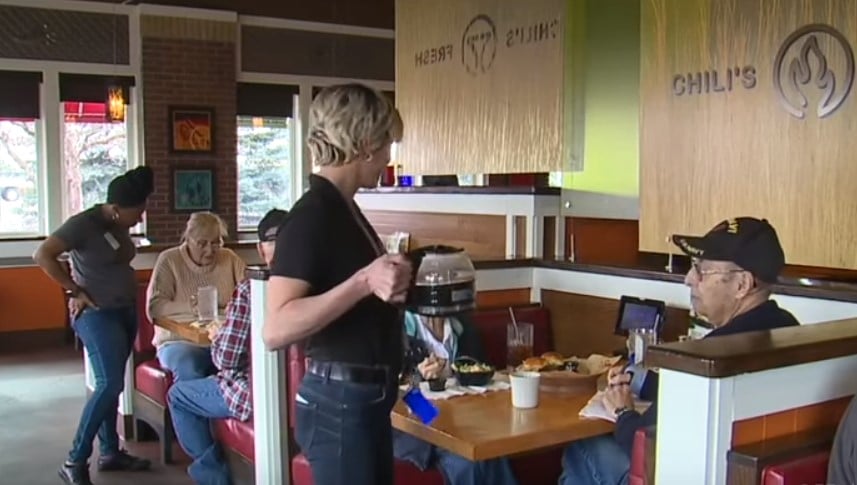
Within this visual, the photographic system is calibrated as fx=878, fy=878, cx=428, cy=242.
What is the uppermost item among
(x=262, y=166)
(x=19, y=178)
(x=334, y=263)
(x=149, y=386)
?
(x=262, y=166)

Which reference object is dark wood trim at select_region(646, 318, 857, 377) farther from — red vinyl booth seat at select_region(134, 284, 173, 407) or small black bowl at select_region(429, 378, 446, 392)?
red vinyl booth seat at select_region(134, 284, 173, 407)

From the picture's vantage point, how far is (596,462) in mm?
2793

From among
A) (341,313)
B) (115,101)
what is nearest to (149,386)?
(341,313)

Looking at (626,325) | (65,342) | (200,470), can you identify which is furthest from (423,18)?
(65,342)

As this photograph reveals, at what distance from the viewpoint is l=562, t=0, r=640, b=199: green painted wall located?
12.3 feet

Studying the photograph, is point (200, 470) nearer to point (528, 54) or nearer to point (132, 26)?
point (528, 54)

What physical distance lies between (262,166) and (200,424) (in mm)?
5990

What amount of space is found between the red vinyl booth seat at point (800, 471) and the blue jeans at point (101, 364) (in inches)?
128

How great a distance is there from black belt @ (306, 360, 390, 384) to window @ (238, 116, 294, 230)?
752cm

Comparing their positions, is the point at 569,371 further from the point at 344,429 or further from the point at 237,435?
the point at 237,435

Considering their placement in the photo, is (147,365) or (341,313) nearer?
(341,313)

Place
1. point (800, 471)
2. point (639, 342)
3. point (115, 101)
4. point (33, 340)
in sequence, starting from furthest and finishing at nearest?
point (33, 340), point (115, 101), point (639, 342), point (800, 471)

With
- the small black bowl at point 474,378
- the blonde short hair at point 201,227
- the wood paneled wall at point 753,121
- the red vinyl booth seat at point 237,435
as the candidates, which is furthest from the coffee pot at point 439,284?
the blonde short hair at point 201,227

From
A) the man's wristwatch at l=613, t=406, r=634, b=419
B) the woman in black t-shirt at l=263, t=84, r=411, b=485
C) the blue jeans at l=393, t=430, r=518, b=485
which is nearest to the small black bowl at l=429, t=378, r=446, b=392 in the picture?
the blue jeans at l=393, t=430, r=518, b=485
